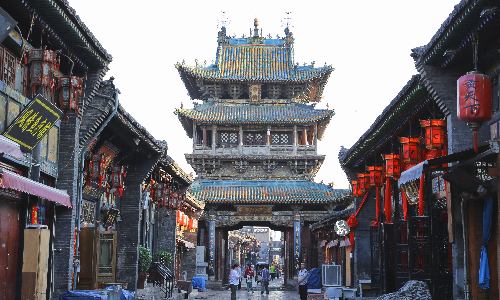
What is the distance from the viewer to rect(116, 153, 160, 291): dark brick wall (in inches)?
792

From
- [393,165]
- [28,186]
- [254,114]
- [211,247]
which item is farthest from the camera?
[254,114]

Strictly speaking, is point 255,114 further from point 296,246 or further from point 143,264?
point 143,264

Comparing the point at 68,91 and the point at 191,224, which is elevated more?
the point at 68,91

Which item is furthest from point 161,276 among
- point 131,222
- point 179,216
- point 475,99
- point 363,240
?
point 475,99

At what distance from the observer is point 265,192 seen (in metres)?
39.0

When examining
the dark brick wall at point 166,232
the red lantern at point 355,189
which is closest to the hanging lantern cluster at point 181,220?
the dark brick wall at point 166,232

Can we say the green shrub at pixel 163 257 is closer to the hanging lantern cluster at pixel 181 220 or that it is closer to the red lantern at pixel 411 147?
the hanging lantern cluster at pixel 181 220

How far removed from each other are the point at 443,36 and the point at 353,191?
11867 mm

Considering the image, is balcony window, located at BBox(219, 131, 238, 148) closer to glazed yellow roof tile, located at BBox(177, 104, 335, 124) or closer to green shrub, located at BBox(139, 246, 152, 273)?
glazed yellow roof tile, located at BBox(177, 104, 335, 124)

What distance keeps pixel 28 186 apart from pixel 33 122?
1334 mm

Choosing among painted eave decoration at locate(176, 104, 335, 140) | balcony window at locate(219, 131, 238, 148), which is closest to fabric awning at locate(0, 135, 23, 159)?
painted eave decoration at locate(176, 104, 335, 140)

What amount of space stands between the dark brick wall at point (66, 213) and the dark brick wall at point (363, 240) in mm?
11775

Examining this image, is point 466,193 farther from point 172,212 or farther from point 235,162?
point 235,162

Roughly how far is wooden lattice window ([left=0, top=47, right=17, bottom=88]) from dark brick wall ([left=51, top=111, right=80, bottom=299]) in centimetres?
240
